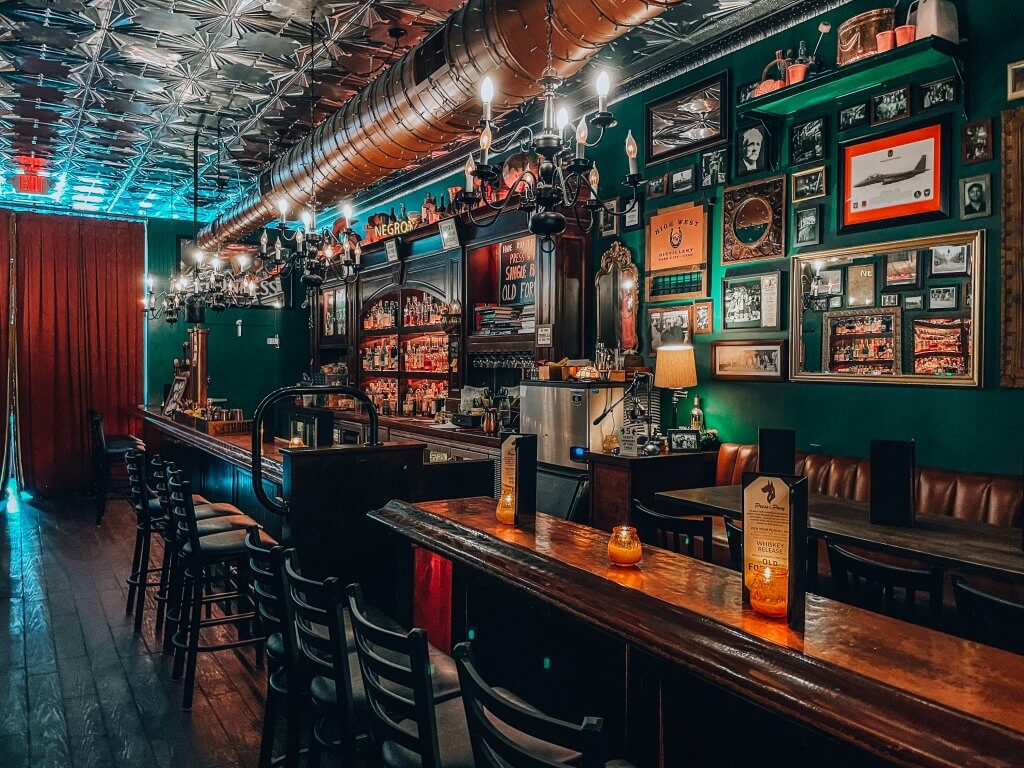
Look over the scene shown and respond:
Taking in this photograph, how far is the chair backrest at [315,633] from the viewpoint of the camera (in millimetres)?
1828

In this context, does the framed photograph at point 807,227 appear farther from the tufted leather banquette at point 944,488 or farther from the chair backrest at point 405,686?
the chair backrest at point 405,686

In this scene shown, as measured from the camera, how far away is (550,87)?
8.47 ft

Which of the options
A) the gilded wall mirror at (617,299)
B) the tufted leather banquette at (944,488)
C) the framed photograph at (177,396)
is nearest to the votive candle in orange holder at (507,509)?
the tufted leather banquette at (944,488)

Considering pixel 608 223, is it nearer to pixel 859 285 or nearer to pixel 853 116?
pixel 853 116

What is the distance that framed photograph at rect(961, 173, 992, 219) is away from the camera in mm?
3643

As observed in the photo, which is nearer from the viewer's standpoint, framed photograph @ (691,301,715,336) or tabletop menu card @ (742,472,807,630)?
tabletop menu card @ (742,472,807,630)

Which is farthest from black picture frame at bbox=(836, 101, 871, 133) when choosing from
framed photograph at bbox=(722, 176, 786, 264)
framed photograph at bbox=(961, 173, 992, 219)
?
framed photograph at bbox=(961, 173, 992, 219)

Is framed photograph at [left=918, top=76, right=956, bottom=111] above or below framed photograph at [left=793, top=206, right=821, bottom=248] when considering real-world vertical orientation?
above

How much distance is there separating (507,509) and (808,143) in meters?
3.29

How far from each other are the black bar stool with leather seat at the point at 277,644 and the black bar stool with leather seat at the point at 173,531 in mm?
1480

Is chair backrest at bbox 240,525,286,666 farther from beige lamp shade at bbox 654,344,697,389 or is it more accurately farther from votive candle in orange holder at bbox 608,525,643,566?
beige lamp shade at bbox 654,344,697,389

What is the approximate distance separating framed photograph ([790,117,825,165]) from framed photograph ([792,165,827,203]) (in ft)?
0.22

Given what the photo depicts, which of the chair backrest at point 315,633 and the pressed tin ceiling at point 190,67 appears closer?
the chair backrest at point 315,633

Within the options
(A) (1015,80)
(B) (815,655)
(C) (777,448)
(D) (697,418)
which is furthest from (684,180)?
(B) (815,655)
